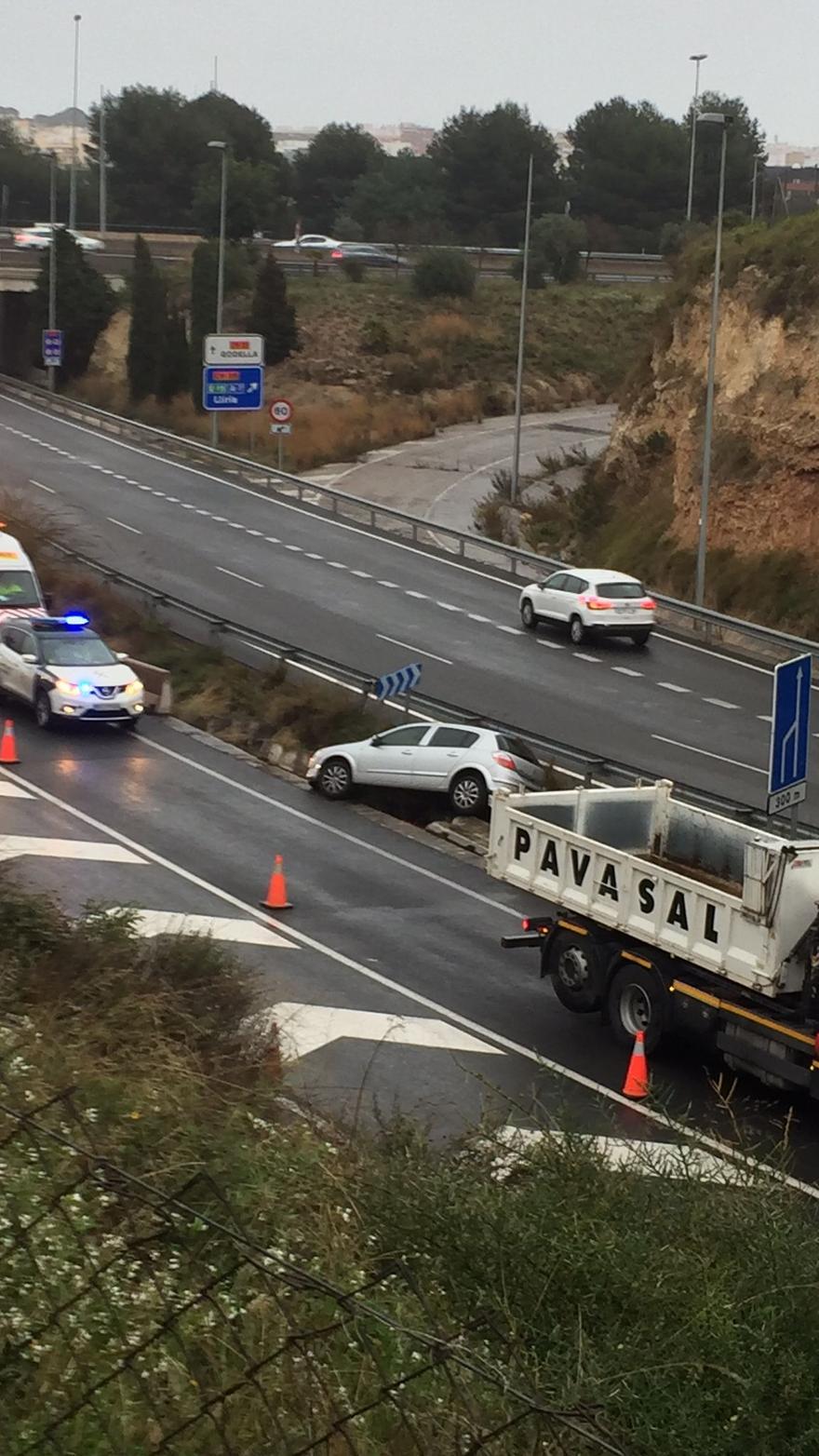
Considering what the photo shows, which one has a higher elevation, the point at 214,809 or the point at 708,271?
the point at 708,271

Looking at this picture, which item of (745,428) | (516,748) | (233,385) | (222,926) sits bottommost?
(222,926)

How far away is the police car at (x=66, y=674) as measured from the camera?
27203mm

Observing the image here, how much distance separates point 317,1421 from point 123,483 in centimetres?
4836

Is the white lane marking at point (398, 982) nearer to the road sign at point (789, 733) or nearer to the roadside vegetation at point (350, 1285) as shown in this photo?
the roadside vegetation at point (350, 1285)

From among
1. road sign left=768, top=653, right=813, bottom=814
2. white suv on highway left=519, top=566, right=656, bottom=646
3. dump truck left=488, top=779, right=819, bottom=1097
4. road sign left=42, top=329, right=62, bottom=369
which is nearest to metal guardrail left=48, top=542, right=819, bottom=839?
dump truck left=488, top=779, right=819, bottom=1097

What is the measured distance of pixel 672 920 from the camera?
615 inches

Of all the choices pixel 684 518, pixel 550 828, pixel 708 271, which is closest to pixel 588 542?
pixel 684 518

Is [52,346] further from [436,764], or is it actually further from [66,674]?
[436,764]

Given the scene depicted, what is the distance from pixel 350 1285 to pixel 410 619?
31.8 metres

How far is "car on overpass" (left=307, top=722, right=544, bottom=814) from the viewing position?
24797 mm

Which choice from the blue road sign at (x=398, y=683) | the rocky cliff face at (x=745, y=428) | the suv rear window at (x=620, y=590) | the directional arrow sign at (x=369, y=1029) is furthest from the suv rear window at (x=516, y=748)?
the rocky cliff face at (x=745, y=428)

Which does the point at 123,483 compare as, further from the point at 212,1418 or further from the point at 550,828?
the point at 212,1418

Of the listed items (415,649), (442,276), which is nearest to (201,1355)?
(415,649)

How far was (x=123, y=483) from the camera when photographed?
5200cm
